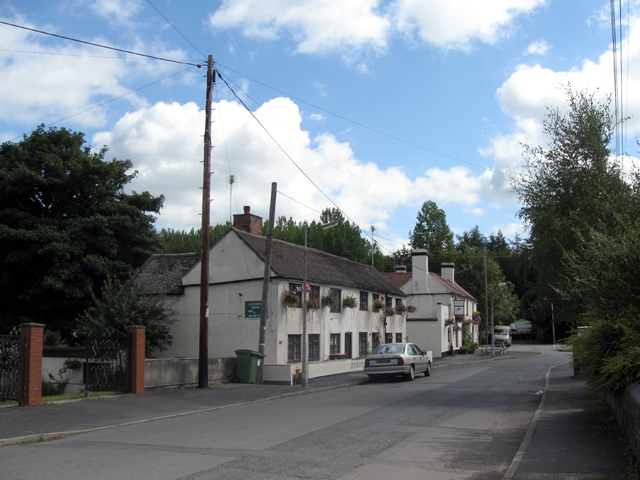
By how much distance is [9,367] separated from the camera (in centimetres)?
1405

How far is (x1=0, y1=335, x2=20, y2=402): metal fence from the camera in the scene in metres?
13.9

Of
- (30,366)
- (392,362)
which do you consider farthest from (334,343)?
(30,366)

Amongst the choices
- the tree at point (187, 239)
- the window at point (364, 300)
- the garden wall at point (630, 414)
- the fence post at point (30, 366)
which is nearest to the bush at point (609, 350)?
the garden wall at point (630, 414)

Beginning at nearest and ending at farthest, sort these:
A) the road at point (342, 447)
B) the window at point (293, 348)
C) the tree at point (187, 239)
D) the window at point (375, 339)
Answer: the road at point (342, 447)
the window at point (293, 348)
the window at point (375, 339)
the tree at point (187, 239)

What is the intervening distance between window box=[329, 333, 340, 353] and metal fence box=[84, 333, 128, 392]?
13186mm

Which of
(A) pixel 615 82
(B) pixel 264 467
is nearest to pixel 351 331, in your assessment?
(A) pixel 615 82

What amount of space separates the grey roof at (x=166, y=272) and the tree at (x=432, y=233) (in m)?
51.2

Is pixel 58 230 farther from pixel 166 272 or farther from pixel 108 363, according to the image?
pixel 108 363

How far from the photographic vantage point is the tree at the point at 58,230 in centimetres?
2997

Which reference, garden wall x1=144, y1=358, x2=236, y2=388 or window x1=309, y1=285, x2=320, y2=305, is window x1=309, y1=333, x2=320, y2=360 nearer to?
window x1=309, y1=285, x2=320, y2=305

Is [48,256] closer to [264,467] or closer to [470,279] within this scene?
[264,467]

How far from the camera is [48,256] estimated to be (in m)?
30.1

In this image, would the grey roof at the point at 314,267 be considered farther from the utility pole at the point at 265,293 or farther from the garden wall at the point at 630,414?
the garden wall at the point at 630,414

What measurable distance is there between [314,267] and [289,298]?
15.6 feet
